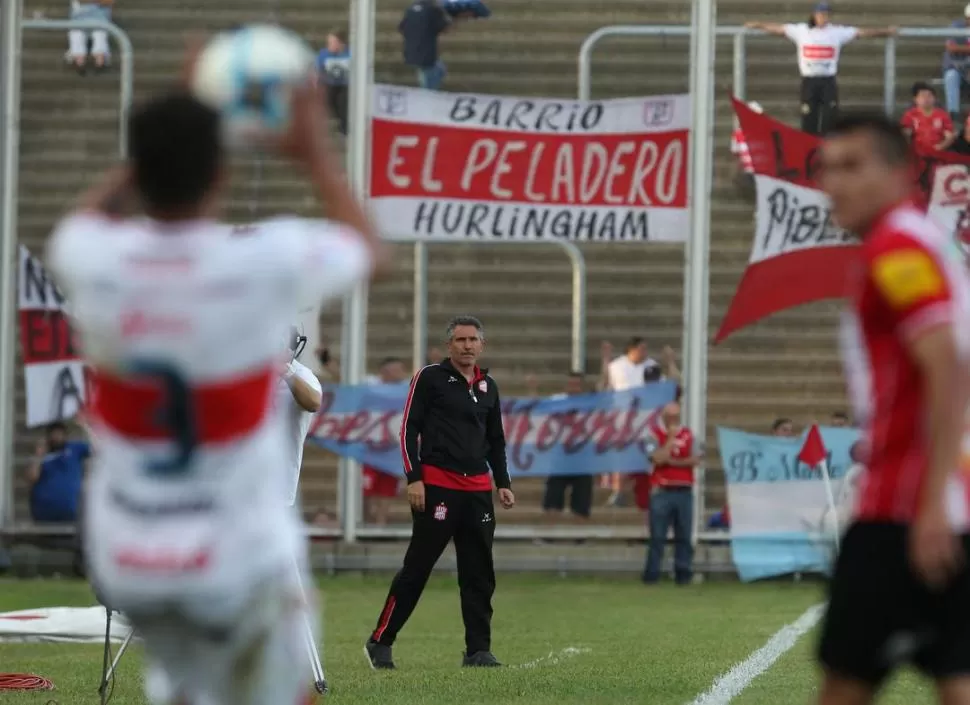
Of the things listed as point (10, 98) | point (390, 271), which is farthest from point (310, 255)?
point (10, 98)

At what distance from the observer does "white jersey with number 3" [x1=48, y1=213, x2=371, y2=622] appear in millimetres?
4875

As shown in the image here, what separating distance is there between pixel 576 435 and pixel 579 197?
2.53 metres

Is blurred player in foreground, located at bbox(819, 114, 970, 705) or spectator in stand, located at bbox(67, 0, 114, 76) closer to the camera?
blurred player in foreground, located at bbox(819, 114, 970, 705)

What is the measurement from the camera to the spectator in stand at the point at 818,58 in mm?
22625

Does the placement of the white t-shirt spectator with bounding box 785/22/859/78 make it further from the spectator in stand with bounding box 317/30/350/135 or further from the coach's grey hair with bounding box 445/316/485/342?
the coach's grey hair with bounding box 445/316/485/342

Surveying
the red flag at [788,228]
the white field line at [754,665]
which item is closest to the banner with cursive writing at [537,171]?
the red flag at [788,228]

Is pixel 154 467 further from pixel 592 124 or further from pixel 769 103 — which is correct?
pixel 769 103

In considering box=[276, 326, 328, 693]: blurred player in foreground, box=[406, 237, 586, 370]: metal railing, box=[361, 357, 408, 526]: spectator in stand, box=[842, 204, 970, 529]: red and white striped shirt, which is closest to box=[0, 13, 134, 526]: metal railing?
box=[406, 237, 586, 370]: metal railing

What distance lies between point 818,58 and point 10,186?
8944 mm

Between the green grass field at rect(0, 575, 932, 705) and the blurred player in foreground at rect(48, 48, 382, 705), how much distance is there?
5864mm

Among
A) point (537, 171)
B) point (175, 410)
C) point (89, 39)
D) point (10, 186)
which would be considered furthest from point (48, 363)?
point (175, 410)

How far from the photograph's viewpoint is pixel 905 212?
5.28m

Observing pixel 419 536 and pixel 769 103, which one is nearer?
pixel 419 536

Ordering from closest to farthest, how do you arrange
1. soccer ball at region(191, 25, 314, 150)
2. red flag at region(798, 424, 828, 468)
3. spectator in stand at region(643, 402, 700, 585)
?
soccer ball at region(191, 25, 314, 150), spectator in stand at region(643, 402, 700, 585), red flag at region(798, 424, 828, 468)
